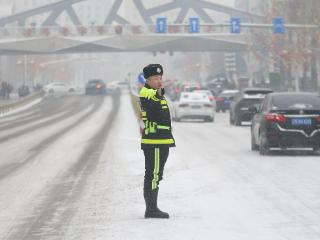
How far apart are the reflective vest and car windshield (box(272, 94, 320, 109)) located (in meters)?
11.2

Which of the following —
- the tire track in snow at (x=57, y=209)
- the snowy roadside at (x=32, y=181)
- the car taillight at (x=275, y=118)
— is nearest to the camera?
the tire track in snow at (x=57, y=209)

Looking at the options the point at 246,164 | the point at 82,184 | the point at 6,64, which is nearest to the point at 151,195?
the point at 82,184

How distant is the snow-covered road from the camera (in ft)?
35.2

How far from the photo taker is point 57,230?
10.8 m

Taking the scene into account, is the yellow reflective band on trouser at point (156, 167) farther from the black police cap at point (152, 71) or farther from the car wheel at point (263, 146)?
the car wheel at point (263, 146)

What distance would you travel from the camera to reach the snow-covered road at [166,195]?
423 inches

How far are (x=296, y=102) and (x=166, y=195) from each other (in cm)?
912

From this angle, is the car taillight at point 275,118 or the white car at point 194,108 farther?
the white car at point 194,108

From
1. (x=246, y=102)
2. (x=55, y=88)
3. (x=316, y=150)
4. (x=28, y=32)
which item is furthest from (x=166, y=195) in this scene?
(x=55, y=88)

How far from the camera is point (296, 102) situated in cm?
2289

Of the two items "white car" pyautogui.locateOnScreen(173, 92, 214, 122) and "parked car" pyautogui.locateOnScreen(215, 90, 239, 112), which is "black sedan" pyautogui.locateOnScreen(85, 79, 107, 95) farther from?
"white car" pyautogui.locateOnScreen(173, 92, 214, 122)

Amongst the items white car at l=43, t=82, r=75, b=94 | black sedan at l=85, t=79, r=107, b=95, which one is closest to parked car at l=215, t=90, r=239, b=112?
black sedan at l=85, t=79, r=107, b=95

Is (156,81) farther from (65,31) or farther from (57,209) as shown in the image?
(65,31)

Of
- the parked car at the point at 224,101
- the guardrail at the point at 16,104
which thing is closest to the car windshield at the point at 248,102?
the parked car at the point at 224,101
